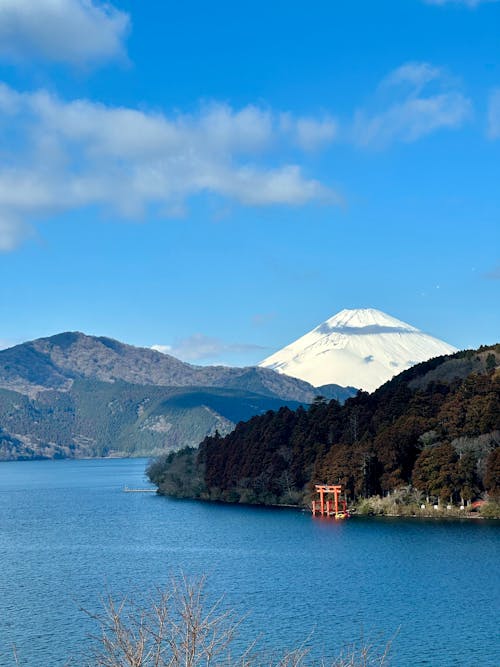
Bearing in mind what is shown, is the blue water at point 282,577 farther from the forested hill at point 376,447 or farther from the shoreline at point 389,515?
the forested hill at point 376,447

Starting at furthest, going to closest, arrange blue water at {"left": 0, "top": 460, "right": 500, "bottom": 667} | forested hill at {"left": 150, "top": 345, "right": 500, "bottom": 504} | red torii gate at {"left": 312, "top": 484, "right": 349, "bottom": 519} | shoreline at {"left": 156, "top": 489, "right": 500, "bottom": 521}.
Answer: red torii gate at {"left": 312, "top": 484, "right": 349, "bottom": 519}
forested hill at {"left": 150, "top": 345, "right": 500, "bottom": 504}
shoreline at {"left": 156, "top": 489, "right": 500, "bottom": 521}
blue water at {"left": 0, "top": 460, "right": 500, "bottom": 667}

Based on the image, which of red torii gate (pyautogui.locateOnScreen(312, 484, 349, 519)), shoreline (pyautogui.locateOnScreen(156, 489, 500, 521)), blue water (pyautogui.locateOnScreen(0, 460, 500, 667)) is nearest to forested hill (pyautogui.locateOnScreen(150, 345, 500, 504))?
shoreline (pyautogui.locateOnScreen(156, 489, 500, 521))

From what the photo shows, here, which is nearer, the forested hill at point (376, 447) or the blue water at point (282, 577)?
the blue water at point (282, 577)

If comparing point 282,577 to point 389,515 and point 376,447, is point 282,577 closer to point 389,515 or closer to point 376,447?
point 389,515

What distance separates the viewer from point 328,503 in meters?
75.2

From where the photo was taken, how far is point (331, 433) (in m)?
88.9

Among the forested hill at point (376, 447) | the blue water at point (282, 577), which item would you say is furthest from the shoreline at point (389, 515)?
the blue water at point (282, 577)

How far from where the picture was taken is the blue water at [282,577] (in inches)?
1363

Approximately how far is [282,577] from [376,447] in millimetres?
31624

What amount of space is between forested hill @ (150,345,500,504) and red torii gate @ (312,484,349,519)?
1.43 m

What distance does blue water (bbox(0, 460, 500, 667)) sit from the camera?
3462 cm

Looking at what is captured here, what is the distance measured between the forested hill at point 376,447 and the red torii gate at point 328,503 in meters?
1.43

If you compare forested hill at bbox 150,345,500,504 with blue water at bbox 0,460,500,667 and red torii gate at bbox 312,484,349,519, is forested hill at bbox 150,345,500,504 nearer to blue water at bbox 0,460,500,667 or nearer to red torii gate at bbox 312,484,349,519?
red torii gate at bbox 312,484,349,519

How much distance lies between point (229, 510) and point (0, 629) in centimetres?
4849
